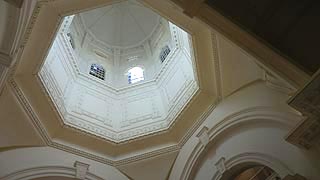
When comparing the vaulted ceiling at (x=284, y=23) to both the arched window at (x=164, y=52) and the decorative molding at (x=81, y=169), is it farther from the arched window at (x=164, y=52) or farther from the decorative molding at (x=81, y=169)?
the arched window at (x=164, y=52)

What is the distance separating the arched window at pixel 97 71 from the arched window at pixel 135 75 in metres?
0.96

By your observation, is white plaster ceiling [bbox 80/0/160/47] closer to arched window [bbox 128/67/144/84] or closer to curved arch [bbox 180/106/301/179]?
arched window [bbox 128/67/144/84]

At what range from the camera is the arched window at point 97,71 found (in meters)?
14.0

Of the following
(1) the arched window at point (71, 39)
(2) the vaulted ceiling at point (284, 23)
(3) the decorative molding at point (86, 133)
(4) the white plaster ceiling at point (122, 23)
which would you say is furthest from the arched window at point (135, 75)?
(2) the vaulted ceiling at point (284, 23)

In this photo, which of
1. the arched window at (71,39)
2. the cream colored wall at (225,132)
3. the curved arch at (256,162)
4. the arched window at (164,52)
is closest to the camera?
the curved arch at (256,162)

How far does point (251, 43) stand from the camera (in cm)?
619

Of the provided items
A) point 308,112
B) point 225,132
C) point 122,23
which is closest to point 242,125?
point 225,132

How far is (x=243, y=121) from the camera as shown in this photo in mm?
10406

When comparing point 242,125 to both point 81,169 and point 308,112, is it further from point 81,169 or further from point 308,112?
point 81,169

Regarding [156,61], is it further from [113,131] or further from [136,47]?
[113,131]

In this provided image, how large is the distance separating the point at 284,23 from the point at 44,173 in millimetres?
7774

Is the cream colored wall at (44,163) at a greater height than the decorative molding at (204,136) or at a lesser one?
greater

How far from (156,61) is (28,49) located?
5.13 meters

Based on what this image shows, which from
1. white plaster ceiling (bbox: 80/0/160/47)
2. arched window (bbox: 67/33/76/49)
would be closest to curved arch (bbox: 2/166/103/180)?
arched window (bbox: 67/33/76/49)
